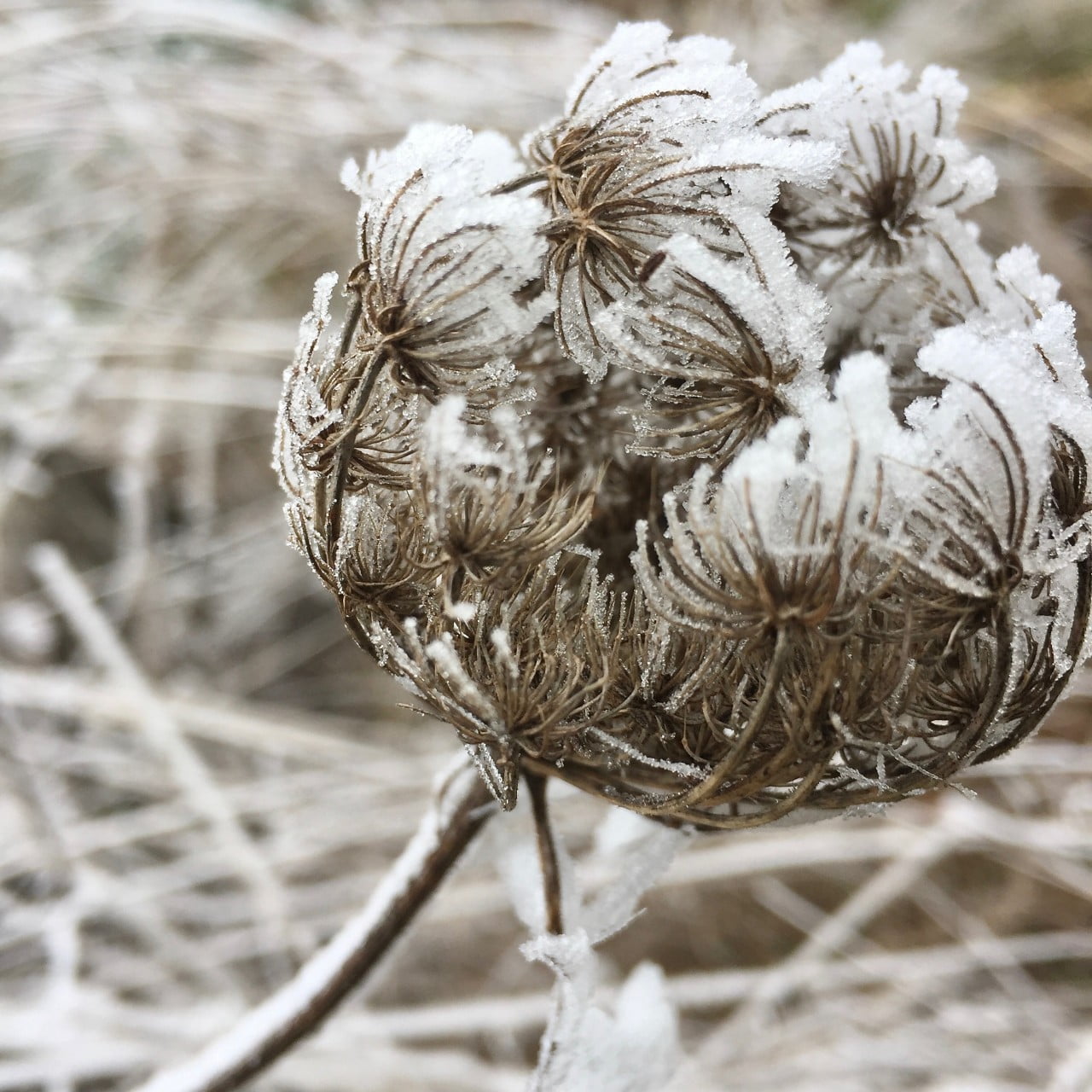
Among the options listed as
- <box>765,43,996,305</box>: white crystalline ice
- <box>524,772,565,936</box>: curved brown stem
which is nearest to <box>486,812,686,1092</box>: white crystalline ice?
<box>524,772,565,936</box>: curved brown stem

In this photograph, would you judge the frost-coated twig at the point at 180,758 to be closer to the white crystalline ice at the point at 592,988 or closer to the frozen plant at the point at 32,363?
the frozen plant at the point at 32,363

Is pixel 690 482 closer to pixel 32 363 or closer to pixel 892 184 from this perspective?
pixel 892 184

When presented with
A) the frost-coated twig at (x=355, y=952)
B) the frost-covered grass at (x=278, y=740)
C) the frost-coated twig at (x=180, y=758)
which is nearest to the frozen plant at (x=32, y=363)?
the frost-covered grass at (x=278, y=740)

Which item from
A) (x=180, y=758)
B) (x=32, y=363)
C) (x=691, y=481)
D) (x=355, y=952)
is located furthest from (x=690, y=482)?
(x=32, y=363)

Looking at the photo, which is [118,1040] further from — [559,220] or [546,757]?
[559,220]

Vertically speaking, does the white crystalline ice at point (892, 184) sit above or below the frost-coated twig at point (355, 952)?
above

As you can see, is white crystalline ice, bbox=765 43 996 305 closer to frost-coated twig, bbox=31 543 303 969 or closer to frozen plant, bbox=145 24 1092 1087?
frozen plant, bbox=145 24 1092 1087
